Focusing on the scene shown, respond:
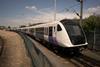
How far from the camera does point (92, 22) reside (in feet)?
184

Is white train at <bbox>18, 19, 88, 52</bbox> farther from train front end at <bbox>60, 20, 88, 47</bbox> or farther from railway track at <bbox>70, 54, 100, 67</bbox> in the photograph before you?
railway track at <bbox>70, 54, 100, 67</bbox>

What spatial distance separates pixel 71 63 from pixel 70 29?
11.8ft

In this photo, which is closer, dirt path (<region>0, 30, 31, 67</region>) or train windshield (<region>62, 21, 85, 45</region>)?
dirt path (<region>0, 30, 31, 67</region>)

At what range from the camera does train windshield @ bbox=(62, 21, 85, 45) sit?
16938 millimetres

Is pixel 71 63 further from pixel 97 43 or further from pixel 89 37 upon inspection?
pixel 89 37

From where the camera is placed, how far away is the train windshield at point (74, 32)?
55.6 ft

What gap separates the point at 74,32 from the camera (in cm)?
1738

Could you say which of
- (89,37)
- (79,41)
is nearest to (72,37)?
(79,41)

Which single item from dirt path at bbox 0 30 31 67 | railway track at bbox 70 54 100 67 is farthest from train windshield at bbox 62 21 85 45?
dirt path at bbox 0 30 31 67

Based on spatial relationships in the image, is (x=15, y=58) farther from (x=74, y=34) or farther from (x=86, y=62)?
(x=86, y=62)

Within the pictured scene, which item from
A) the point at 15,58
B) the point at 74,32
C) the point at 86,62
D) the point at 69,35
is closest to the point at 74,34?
the point at 74,32

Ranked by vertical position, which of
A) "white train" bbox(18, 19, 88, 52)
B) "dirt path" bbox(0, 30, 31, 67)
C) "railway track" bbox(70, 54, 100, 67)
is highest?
"white train" bbox(18, 19, 88, 52)

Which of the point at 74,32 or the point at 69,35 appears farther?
the point at 74,32

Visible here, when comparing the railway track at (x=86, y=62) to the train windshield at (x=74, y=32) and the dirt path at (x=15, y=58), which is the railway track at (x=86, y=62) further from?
the dirt path at (x=15, y=58)
